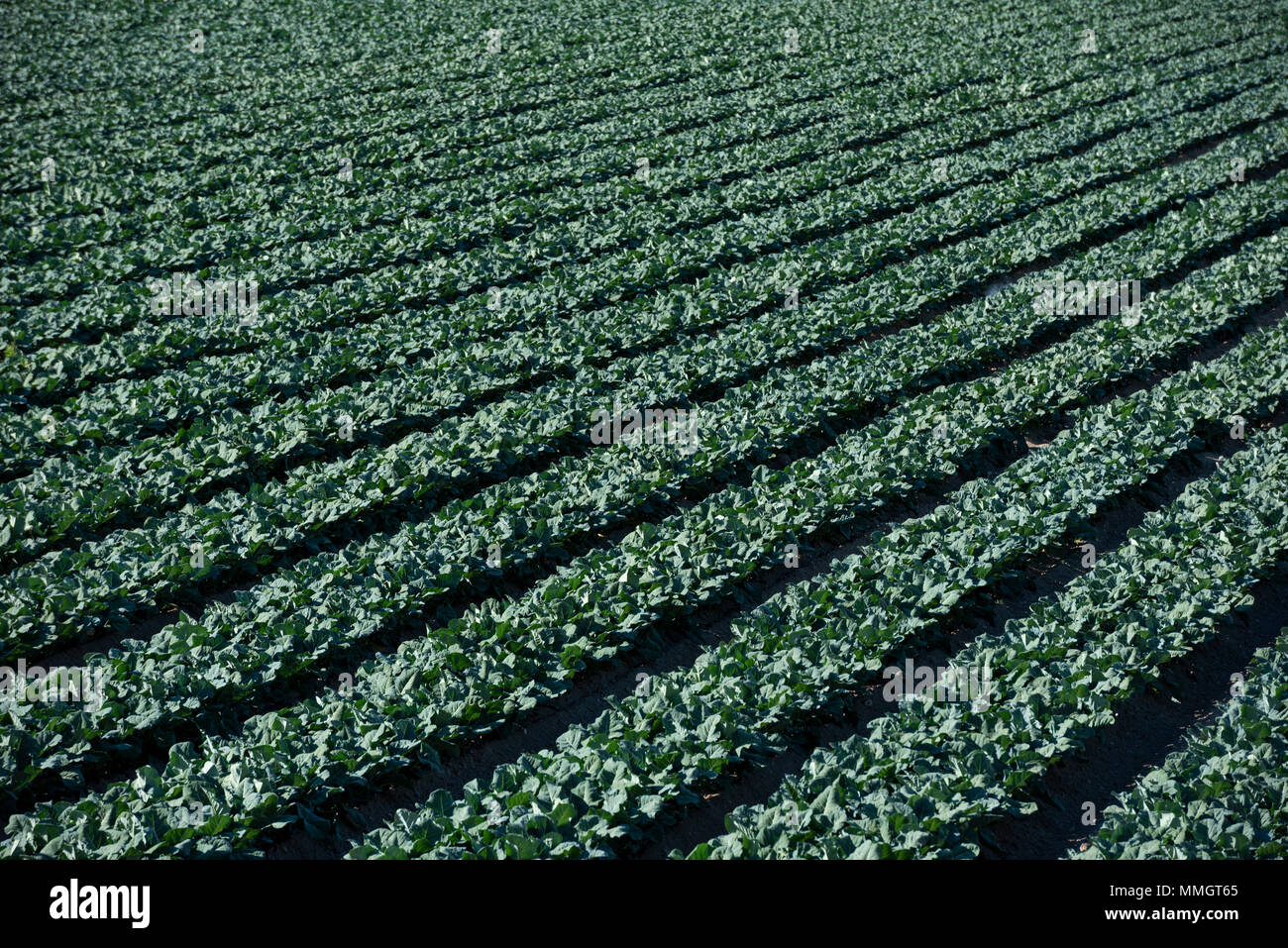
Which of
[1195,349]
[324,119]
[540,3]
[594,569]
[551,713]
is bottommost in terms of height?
[551,713]

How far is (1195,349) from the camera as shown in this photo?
1238cm

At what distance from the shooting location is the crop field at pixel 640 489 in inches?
250

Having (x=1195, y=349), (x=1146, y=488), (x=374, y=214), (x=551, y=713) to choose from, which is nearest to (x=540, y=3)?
(x=374, y=214)

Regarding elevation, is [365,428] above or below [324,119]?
below

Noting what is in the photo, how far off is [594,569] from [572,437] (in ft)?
8.01

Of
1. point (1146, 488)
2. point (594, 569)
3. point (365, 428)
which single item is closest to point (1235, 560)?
point (1146, 488)

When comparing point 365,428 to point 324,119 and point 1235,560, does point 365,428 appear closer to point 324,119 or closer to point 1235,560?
point 1235,560

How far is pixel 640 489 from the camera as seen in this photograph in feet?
30.3

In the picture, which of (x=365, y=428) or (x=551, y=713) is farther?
(x=365, y=428)

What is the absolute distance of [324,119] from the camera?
20.3 metres

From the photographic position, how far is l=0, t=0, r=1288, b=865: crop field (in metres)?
6.34
